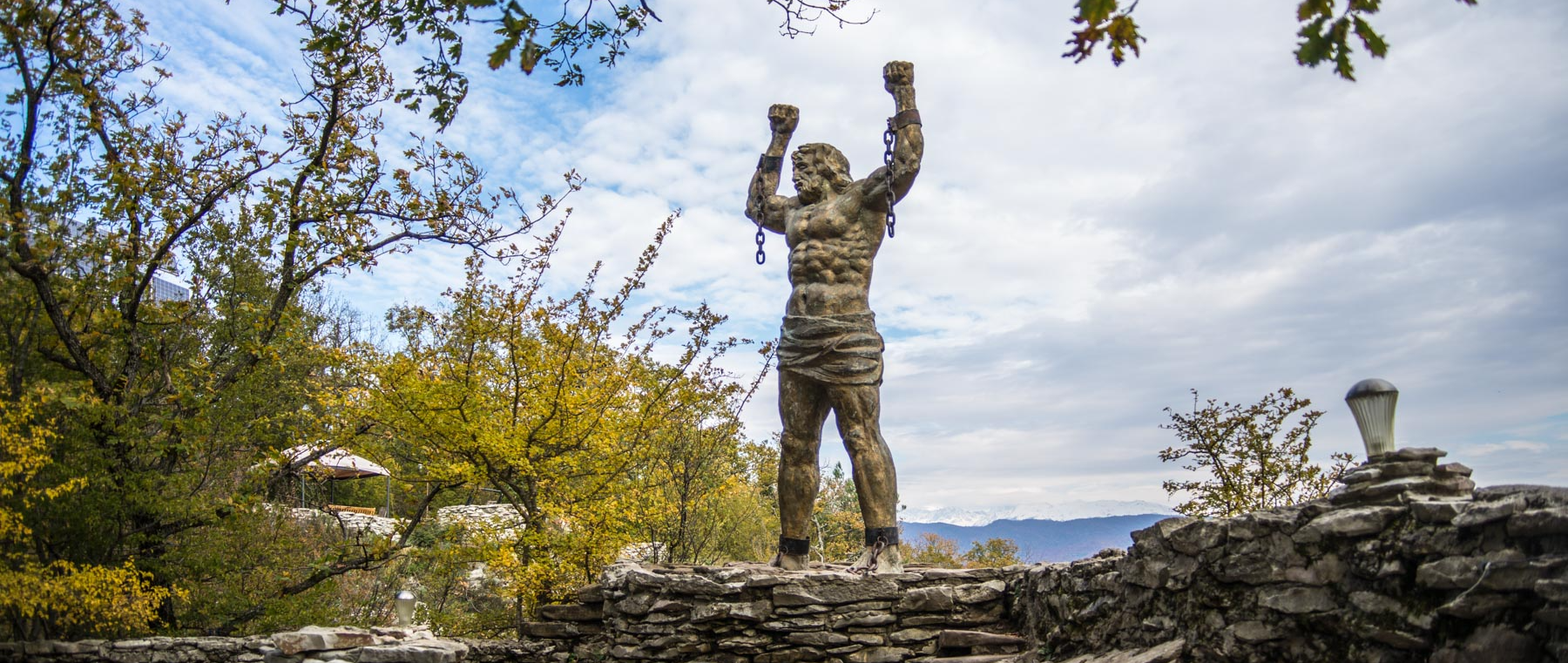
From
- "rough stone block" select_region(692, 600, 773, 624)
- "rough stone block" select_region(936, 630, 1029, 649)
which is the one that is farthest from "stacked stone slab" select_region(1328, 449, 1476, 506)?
"rough stone block" select_region(692, 600, 773, 624)

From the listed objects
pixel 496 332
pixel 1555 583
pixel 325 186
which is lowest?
pixel 1555 583

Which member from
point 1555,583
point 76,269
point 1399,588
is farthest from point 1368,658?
point 76,269

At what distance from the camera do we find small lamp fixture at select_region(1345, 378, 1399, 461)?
334cm

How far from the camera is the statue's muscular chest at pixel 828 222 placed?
20.9 ft

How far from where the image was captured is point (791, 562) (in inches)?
241

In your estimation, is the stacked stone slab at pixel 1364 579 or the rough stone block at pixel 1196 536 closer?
the stacked stone slab at pixel 1364 579

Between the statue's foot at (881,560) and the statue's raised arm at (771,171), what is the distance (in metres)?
2.22

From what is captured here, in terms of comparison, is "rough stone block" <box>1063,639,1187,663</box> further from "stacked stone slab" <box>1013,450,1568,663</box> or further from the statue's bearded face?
the statue's bearded face

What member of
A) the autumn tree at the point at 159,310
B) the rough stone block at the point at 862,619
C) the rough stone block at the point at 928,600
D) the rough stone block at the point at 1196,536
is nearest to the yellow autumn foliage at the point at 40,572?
the autumn tree at the point at 159,310

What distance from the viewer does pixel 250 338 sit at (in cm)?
877

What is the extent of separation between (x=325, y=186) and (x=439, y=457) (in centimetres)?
276

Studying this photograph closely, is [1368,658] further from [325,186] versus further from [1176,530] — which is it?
[325,186]

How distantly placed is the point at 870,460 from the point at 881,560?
0.59 meters

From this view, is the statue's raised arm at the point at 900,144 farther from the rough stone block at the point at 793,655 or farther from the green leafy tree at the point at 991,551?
the green leafy tree at the point at 991,551
